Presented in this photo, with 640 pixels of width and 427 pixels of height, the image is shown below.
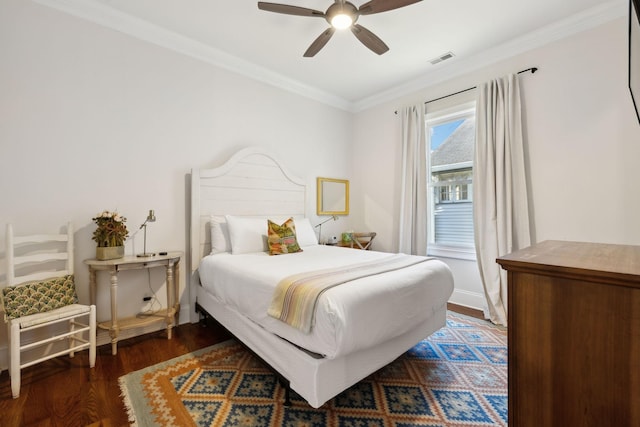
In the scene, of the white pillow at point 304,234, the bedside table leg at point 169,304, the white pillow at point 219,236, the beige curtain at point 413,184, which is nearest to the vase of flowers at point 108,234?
the bedside table leg at point 169,304

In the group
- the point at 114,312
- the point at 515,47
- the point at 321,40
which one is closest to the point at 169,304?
the point at 114,312

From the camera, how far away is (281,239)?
2893 mm

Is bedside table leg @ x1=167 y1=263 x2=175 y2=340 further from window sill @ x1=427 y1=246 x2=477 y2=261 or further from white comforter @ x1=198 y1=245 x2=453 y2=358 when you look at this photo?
window sill @ x1=427 y1=246 x2=477 y2=261

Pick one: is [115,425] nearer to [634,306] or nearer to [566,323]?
[566,323]

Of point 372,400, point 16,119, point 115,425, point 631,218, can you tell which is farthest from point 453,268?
point 16,119

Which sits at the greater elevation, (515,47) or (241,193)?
(515,47)

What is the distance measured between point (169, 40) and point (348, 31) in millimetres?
1742

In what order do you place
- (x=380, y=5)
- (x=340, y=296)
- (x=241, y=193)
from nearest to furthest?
(x=340, y=296) → (x=380, y=5) → (x=241, y=193)

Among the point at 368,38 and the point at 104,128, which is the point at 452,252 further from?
the point at 104,128

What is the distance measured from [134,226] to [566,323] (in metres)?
3.02

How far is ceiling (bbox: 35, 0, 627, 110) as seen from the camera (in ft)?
7.96

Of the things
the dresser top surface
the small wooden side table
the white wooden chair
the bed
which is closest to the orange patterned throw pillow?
the bed

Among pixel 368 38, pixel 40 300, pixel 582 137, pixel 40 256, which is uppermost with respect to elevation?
pixel 368 38

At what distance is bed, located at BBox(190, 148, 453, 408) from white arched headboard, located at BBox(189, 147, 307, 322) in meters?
0.01
